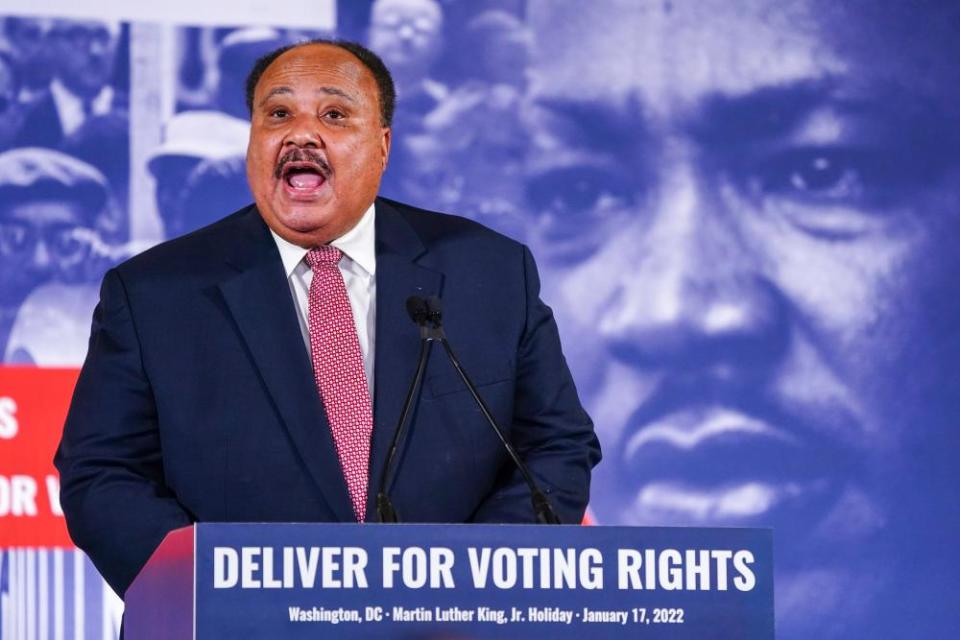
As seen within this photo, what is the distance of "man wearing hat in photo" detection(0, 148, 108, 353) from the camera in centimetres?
354

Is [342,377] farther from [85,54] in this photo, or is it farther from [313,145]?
[85,54]

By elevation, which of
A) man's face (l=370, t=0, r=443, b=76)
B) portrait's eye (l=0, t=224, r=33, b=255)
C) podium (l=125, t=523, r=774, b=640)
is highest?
man's face (l=370, t=0, r=443, b=76)

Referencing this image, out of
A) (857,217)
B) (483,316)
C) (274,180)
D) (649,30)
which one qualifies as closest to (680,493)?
(857,217)

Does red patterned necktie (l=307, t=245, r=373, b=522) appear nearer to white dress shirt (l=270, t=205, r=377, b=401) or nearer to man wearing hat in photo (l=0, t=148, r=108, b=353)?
white dress shirt (l=270, t=205, r=377, b=401)

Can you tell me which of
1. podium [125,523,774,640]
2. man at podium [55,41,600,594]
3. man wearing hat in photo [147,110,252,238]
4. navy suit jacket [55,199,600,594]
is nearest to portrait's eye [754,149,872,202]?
man wearing hat in photo [147,110,252,238]

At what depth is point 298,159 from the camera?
2461 mm

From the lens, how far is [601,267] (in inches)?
153

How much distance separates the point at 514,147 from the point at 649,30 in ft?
1.71

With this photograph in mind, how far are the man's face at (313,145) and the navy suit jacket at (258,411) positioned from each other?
8 cm

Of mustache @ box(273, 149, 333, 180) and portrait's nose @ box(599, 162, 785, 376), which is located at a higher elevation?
portrait's nose @ box(599, 162, 785, 376)

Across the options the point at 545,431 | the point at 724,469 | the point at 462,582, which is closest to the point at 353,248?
the point at 545,431

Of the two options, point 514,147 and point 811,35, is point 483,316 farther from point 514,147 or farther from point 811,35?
point 811,35

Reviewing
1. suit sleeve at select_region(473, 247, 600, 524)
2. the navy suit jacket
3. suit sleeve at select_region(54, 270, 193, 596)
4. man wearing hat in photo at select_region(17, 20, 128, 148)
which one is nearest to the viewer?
suit sleeve at select_region(54, 270, 193, 596)

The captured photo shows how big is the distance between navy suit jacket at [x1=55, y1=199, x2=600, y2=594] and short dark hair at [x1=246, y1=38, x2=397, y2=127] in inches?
11.0
